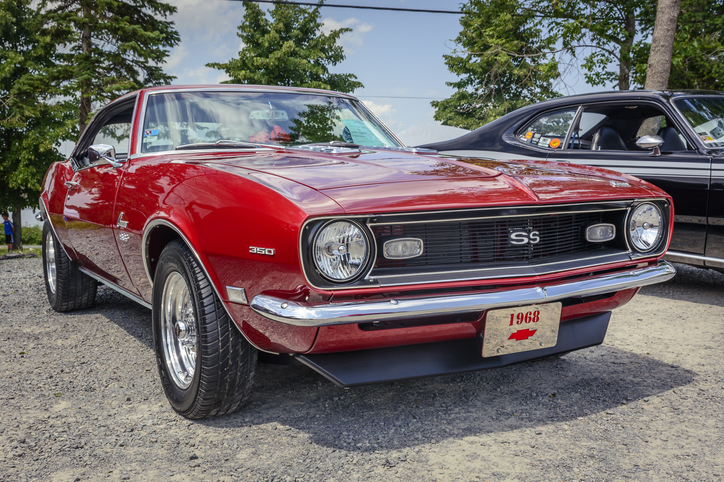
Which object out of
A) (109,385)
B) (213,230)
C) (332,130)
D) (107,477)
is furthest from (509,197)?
(109,385)

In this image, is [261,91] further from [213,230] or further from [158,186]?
[213,230]

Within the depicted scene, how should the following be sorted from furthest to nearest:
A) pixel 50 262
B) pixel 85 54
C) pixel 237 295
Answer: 1. pixel 85 54
2. pixel 50 262
3. pixel 237 295

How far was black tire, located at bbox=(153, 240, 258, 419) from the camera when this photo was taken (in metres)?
2.36

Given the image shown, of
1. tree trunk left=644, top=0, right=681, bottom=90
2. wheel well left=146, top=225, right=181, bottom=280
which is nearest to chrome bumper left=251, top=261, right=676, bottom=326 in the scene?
wheel well left=146, top=225, right=181, bottom=280

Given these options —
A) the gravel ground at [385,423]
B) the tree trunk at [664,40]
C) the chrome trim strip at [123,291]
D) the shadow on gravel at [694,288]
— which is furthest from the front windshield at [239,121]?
the tree trunk at [664,40]

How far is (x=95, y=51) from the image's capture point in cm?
2222

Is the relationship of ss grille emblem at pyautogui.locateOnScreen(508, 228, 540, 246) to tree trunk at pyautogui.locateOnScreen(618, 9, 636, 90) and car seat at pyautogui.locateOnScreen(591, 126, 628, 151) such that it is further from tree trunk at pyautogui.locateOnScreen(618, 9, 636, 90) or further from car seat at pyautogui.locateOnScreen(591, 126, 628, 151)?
tree trunk at pyautogui.locateOnScreen(618, 9, 636, 90)

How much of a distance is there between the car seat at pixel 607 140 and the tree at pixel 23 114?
21274mm

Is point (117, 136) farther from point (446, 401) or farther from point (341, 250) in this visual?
point (446, 401)

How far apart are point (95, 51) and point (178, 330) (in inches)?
895

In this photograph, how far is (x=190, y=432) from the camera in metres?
2.48

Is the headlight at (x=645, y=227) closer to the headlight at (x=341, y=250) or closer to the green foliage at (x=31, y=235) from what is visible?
the headlight at (x=341, y=250)

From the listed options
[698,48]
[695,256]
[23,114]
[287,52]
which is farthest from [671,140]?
[23,114]

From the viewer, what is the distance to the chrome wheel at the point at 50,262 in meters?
4.88
